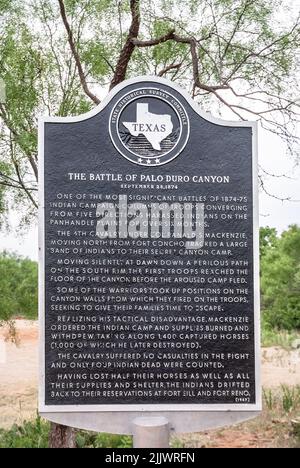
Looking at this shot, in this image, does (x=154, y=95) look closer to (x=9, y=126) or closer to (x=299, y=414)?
(x=9, y=126)

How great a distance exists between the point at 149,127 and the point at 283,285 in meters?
7.17

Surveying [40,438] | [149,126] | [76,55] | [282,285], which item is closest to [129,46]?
[76,55]

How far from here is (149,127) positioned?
193 inches

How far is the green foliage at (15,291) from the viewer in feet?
26.9

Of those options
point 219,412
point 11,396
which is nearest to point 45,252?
point 219,412

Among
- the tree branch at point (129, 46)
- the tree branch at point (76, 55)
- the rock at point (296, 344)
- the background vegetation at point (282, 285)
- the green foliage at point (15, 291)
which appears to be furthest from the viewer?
the background vegetation at point (282, 285)

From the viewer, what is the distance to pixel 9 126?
769cm

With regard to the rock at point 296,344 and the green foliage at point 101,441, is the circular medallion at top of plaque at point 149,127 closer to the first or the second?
the green foliage at point 101,441

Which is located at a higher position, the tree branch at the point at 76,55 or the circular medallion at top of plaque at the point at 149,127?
the tree branch at the point at 76,55

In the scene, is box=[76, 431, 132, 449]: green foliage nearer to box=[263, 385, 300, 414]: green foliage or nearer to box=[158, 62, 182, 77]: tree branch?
box=[263, 385, 300, 414]: green foliage

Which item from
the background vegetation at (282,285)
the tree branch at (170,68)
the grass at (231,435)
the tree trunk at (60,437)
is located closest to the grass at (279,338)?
the background vegetation at (282,285)

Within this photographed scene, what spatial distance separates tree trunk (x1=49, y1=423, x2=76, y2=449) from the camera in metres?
7.41

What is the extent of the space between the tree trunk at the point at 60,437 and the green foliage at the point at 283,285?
5096mm

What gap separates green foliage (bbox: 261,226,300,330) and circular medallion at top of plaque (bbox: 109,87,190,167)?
6847 millimetres
